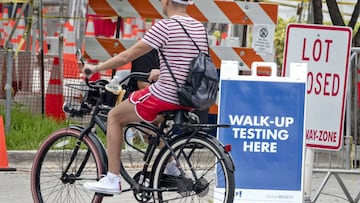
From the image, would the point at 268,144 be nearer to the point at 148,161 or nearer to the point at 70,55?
the point at 148,161

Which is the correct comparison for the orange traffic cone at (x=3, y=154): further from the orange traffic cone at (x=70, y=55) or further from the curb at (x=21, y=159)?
the orange traffic cone at (x=70, y=55)

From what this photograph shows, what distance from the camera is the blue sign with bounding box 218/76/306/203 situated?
780 cm

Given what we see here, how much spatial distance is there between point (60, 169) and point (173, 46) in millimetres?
1367

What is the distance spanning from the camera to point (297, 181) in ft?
25.6

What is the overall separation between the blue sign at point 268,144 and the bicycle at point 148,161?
383mm

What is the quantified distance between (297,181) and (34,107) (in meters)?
6.07

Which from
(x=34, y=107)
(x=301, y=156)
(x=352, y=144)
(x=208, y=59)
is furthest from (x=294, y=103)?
(x=34, y=107)

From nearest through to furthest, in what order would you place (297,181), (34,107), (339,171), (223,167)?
(223,167), (297,181), (339,171), (34,107)

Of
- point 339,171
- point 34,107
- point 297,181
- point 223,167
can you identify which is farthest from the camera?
point 34,107

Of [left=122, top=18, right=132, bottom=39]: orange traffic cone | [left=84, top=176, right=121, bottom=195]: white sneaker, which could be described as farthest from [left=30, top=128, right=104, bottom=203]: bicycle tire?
[left=122, top=18, right=132, bottom=39]: orange traffic cone

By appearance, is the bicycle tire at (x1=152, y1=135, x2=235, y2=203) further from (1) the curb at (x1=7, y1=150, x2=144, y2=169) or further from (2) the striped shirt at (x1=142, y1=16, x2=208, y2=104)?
(1) the curb at (x1=7, y1=150, x2=144, y2=169)

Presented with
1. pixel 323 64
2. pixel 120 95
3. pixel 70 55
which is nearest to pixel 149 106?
pixel 120 95

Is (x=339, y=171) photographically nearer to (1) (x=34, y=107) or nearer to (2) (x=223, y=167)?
(2) (x=223, y=167)

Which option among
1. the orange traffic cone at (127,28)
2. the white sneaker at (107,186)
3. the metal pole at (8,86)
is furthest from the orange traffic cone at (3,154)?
the orange traffic cone at (127,28)
